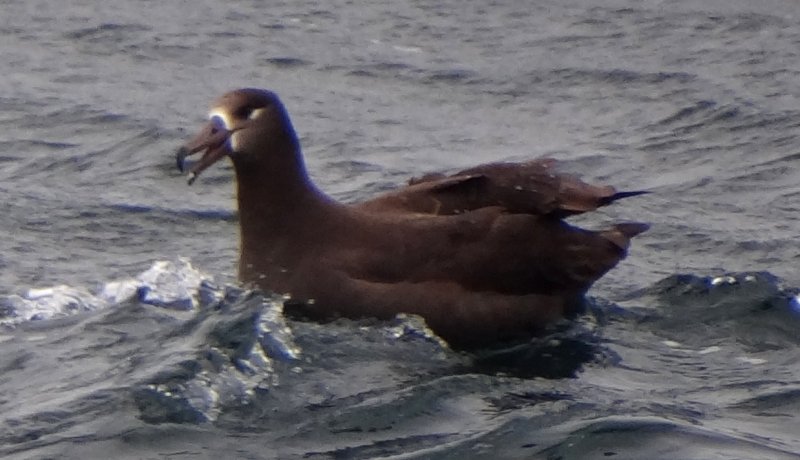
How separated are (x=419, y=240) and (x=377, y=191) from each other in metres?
3.26

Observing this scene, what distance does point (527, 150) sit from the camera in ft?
41.3

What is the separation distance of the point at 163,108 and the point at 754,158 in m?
4.70

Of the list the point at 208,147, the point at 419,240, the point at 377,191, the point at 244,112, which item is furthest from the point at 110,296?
the point at 377,191

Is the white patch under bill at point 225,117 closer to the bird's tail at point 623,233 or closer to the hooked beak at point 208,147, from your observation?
the hooked beak at point 208,147

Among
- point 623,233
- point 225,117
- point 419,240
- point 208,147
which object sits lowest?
point 623,233

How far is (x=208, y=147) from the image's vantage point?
887cm

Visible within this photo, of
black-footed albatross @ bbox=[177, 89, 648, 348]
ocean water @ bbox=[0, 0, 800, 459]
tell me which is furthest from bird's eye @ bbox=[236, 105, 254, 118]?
ocean water @ bbox=[0, 0, 800, 459]

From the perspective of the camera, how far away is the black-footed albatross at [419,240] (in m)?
8.59

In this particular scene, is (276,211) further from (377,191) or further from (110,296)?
(377,191)

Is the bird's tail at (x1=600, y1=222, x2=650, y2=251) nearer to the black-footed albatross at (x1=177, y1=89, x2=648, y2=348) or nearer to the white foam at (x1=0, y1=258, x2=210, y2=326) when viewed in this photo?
the black-footed albatross at (x1=177, y1=89, x2=648, y2=348)

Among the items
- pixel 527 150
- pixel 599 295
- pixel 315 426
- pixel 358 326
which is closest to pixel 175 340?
pixel 358 326

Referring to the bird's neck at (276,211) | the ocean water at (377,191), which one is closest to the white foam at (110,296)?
the ocean water at (377,191)

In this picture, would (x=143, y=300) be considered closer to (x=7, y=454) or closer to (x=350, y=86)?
(x=7, y=454)

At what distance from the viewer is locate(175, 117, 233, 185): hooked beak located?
28.7ft
